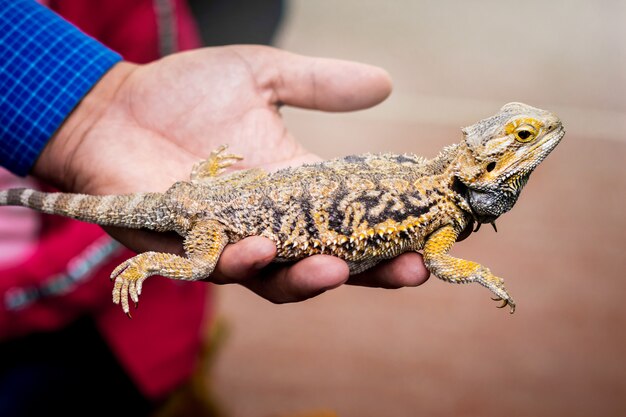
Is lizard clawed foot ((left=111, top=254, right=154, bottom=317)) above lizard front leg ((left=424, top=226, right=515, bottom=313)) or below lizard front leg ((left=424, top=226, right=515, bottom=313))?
below

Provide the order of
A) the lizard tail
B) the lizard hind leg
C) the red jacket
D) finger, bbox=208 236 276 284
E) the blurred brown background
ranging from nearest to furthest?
1. finger, bbox=208 236 276 284
2. the lizard tail
3. the lizard hind leg
4. the red jacket
5. the blurred brown background

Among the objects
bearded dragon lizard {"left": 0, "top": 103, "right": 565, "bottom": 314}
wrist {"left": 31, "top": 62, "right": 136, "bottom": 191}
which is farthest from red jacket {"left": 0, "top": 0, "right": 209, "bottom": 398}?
bearded dragon lizard {"left": 0, "top": 103, "right": 565, "bottom": 314}

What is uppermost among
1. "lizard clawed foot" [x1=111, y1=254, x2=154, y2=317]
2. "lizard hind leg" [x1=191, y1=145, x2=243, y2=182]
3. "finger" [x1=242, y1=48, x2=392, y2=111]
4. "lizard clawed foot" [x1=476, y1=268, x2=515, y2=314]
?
"finger" [x1=242, y1=48, x2=392, y2=111]

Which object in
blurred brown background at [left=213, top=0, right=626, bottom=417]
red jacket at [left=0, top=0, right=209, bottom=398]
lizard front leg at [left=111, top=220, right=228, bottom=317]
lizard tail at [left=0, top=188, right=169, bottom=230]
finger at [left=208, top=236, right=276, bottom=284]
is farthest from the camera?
blurred brown background at [left=213, top=0, right=626, bottom=417]

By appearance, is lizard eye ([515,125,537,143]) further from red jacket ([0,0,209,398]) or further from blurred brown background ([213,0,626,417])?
red jacket ([0,0,209,398])

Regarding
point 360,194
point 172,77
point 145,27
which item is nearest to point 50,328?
point 172,77

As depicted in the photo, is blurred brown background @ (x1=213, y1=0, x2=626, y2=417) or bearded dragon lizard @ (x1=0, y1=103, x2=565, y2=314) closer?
bearded dragon lizard @ (x1=0, y1=103, x2=565, y2=314)

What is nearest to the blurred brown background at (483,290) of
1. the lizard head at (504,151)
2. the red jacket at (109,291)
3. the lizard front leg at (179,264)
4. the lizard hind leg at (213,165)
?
the red jacket at (109,291)
